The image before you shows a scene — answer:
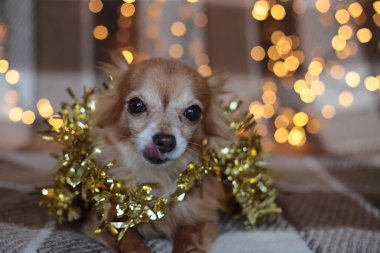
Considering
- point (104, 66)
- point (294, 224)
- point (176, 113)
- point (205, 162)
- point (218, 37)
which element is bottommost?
point (294, 224)

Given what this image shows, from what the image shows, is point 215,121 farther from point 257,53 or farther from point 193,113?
point 257,53

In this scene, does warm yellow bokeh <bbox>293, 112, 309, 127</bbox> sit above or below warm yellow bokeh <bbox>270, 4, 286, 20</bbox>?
below

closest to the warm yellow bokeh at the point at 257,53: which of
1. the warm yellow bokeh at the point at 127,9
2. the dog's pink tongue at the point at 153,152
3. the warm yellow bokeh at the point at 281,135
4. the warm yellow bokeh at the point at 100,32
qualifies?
the warm yellow bokeh at the point at 281,135

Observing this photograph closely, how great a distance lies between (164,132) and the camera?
3.41 feet

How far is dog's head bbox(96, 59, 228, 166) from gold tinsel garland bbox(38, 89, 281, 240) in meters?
0.06

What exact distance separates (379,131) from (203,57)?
935 millimetres

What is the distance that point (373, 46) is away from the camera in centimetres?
239

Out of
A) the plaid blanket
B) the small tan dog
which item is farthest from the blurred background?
the small tan dog

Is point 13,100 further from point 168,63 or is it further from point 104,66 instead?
point 168,63

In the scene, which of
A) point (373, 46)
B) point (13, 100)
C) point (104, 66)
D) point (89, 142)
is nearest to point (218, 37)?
point (373, 46)

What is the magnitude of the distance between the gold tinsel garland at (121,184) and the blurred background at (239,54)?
3.74ft

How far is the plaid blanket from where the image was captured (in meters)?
1.04

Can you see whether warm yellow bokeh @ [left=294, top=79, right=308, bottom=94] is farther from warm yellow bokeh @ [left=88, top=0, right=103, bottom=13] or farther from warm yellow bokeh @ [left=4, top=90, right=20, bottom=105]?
warm yellow bokeh @ [left=4, top=90, right=20, bottom=105]

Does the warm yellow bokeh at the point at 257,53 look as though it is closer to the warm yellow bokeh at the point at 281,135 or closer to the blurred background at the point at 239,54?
the blurred background at the point at 239,54
